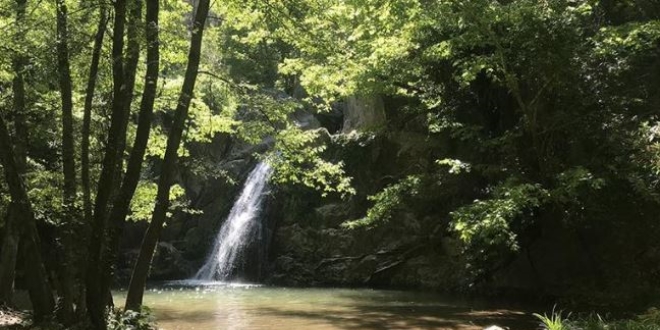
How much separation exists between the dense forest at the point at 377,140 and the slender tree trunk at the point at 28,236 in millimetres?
21

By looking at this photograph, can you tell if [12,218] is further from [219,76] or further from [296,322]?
[296,322]

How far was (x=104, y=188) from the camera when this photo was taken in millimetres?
6777

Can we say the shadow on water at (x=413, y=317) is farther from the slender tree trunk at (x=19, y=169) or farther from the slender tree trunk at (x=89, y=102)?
the slender tree trunk at (x=89, y=102)

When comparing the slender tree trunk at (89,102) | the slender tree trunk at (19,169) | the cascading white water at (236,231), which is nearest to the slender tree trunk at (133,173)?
the slender tree trunk at (89,102)

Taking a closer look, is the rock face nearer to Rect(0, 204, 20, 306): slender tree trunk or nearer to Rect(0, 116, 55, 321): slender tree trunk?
Rect(0, 204, 20, 306): slender tree trunk

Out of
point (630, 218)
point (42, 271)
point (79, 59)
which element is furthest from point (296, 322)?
point (630, 218)

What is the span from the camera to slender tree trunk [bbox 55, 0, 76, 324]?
286 inches

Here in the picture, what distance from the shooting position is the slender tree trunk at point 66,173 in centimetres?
726

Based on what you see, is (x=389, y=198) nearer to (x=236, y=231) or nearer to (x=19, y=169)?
(x=19, y=169)

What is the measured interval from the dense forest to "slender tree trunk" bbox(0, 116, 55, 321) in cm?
2

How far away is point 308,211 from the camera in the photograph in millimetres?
22812

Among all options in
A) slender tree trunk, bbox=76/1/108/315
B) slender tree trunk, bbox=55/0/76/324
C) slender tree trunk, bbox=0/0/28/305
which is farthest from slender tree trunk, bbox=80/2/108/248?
slender tree trunk, bbox=0/0/28/305

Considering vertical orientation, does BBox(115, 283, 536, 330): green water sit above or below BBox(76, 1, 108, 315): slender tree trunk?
below

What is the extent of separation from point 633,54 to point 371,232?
37.4 feet
